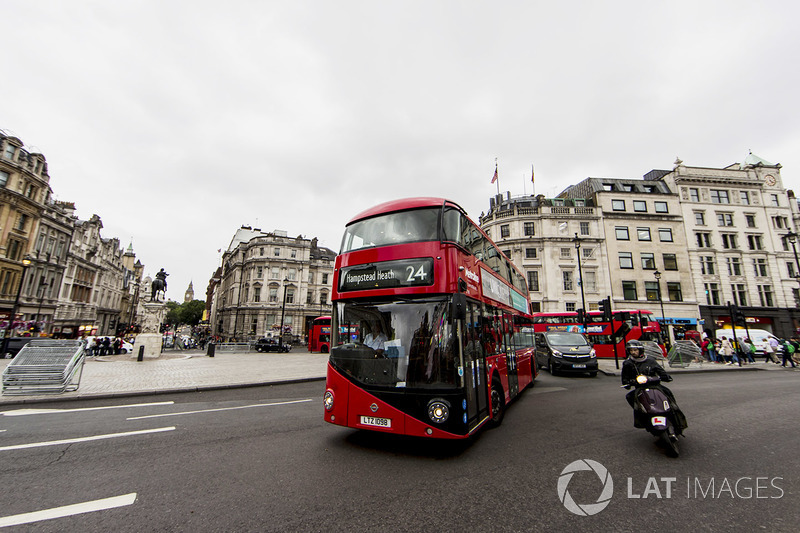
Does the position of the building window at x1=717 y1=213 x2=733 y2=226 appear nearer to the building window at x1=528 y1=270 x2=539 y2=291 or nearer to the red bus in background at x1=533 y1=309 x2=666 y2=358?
the building window at x1=528 y1=270 x2=539 y2=291

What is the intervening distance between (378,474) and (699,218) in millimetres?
51973

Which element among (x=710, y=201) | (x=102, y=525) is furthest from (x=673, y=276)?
(x=102, y=525)

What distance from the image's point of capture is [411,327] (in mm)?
5203

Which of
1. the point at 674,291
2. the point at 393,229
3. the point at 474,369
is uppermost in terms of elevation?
the point at 674,291

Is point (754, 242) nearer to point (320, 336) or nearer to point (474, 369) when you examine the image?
point (320, 336)

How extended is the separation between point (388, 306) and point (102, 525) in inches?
154

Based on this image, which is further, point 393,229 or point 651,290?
point 651,290

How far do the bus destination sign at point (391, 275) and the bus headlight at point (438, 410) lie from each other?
5.83 feet

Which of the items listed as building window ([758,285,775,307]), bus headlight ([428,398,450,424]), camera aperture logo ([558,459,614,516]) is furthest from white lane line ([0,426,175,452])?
building window ([758,285,775,307])

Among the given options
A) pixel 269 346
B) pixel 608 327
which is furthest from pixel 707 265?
pixel 269 346

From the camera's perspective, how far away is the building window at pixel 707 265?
38156 mm

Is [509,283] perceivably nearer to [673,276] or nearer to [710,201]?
[673,276]

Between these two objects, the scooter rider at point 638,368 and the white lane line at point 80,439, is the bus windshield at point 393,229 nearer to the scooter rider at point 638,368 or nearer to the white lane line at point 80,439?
the scooter rider at point 638,368

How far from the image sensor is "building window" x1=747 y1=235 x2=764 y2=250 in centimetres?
3897
